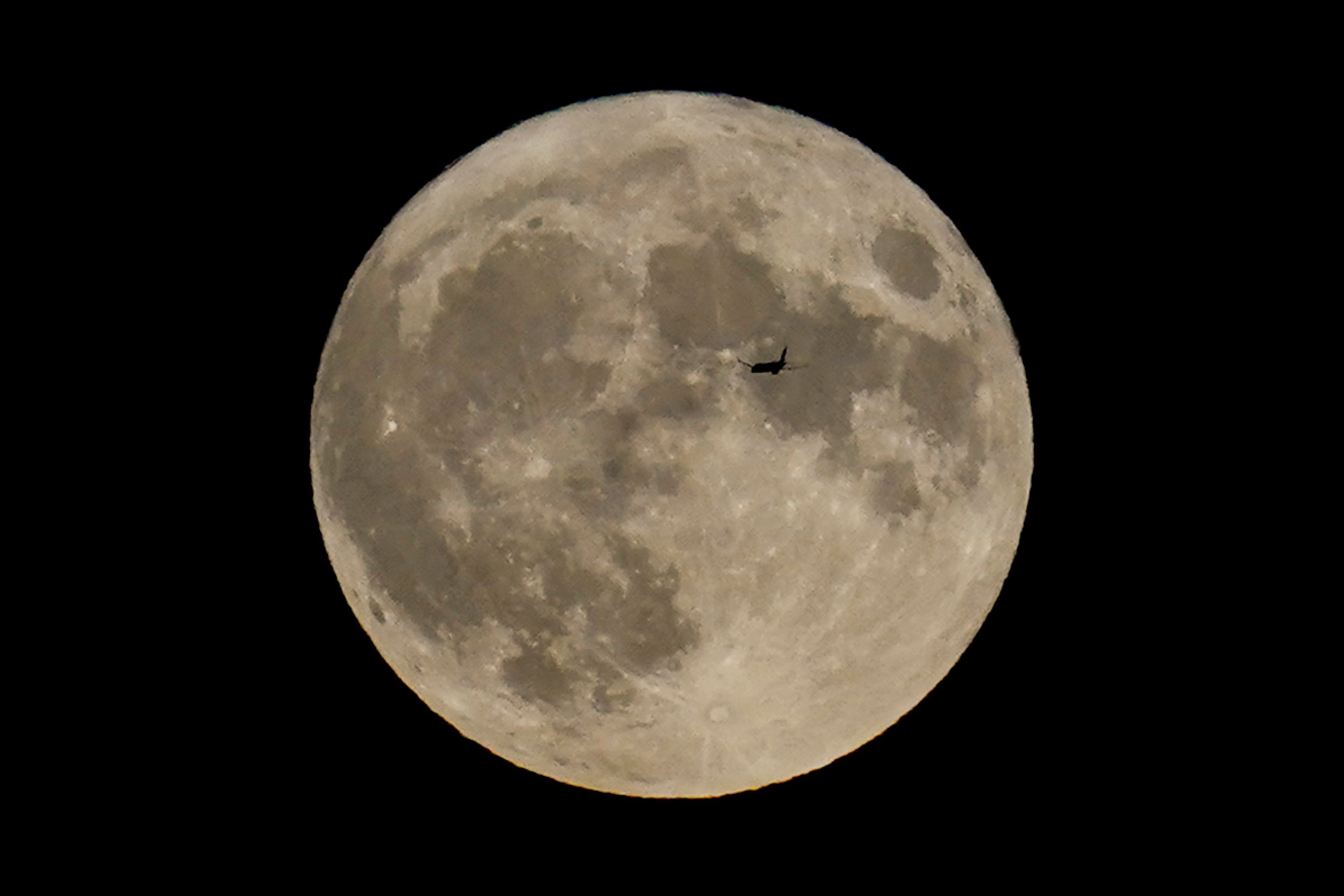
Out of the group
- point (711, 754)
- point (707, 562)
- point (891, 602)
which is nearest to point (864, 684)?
point (891, 602)

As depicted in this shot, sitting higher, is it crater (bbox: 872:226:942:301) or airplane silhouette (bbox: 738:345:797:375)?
crater (bbox: 872:226:942:301)

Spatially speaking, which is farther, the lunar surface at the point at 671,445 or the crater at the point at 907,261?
the crater at the point at 907,261

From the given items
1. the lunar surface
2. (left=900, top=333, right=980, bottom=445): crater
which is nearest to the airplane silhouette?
the lunar surface

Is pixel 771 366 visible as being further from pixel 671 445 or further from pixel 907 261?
pixel 907 261

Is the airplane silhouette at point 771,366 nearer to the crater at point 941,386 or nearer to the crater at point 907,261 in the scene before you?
the crater at point 941,386

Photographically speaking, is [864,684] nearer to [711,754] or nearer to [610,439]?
[711,754]

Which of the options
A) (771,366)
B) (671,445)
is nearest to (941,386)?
(771,366)

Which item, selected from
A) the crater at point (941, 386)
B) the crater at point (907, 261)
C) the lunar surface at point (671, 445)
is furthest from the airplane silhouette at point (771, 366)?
the crater at point (907, 261)

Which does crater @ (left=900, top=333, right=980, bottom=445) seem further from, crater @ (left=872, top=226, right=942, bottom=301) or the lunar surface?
crater @ (left=872, top=226, right=942, bottom=301)
